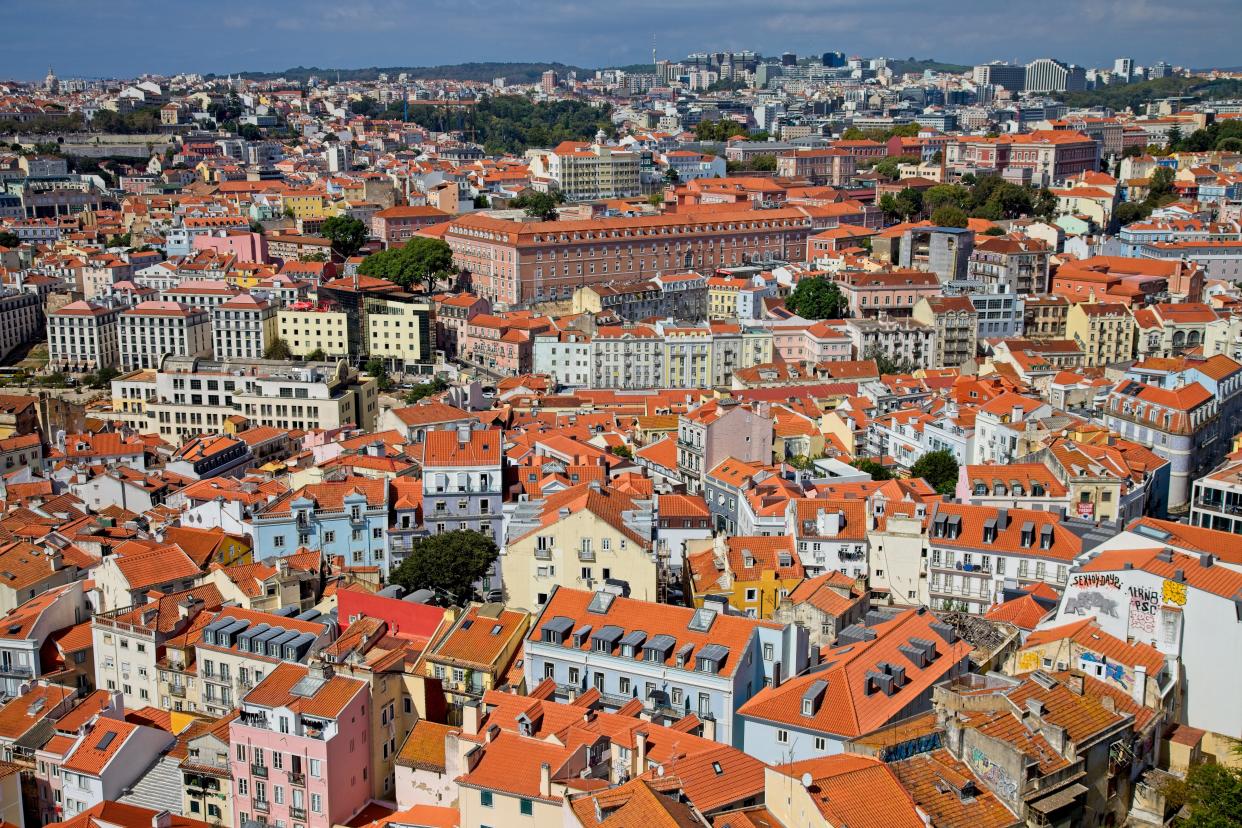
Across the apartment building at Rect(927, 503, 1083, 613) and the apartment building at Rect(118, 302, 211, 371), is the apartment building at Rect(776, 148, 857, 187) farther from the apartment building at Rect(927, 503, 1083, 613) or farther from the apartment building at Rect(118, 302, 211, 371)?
the apartment building at Rect(927, 503, 1083, 613)

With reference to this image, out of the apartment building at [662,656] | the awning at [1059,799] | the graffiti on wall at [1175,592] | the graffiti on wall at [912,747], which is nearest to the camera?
the awning at [1059,799]

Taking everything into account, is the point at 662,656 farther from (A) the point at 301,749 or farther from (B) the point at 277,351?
(B) the point at 277,351

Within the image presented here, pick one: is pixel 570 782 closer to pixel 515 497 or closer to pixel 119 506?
pixel 515 497

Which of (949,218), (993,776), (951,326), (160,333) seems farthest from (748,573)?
(949,218)

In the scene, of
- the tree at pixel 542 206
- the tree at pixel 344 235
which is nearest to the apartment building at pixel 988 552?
the tree at pixel 344 235

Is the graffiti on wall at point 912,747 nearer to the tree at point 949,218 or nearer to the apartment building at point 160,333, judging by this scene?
the apartment building at point 160,333

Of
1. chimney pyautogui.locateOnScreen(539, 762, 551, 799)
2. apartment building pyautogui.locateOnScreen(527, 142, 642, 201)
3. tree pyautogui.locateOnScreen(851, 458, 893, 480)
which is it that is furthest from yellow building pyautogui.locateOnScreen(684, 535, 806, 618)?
apartment building pyautogui.locateOnScreen(527, 142, 642, 201)
